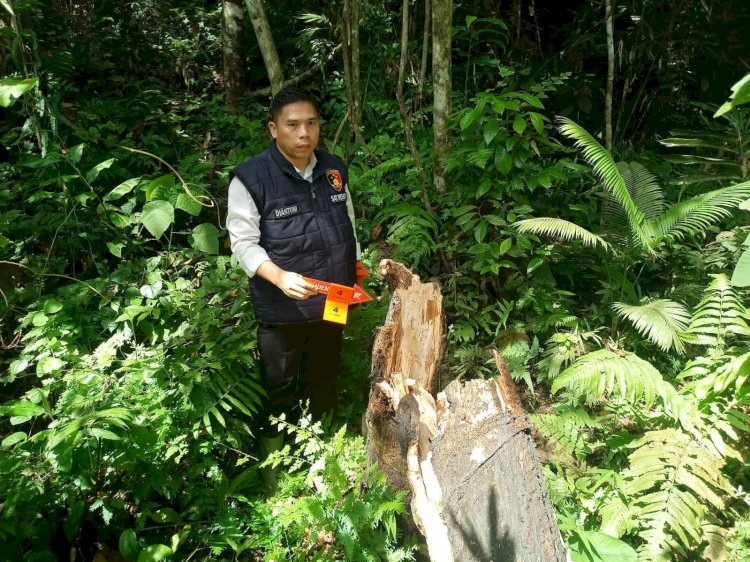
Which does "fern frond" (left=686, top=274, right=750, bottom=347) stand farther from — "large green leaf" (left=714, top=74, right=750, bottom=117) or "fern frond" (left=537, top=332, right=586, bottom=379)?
"large green leaf" (left=714, top=74, right=750, bottom=117)

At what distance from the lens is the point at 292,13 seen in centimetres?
Answer: 716

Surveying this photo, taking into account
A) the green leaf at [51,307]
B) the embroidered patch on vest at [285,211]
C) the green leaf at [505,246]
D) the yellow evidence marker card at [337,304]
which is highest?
the embroidered patch on vest at [285,211]

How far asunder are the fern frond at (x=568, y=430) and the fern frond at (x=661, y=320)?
656 mm

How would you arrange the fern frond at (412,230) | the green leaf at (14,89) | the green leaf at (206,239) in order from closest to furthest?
1. the green leaf at (14,89)
2. the green leaf at (206,239)
3. the fern frond at (412,230)

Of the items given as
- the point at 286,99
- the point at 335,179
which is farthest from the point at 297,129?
the point at 335,179

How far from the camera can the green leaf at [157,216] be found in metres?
3.01

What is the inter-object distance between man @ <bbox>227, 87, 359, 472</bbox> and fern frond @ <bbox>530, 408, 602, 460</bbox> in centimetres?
135

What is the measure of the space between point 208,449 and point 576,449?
2041 mm

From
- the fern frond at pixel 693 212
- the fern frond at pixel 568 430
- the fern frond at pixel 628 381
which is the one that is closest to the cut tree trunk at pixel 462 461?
the fern frond at pixel 628 381

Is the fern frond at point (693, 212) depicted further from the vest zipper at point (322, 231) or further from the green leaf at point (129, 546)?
the green leaf at point (129, 546)

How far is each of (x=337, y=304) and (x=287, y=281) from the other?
0.28 meters

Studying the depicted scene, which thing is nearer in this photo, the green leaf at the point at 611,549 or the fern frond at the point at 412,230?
the green leaf at the point at 611,549

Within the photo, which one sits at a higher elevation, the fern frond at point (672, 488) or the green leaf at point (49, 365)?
the green leaf at point (49, 365)

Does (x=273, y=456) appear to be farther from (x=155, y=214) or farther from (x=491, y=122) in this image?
(x=491, y=122)
